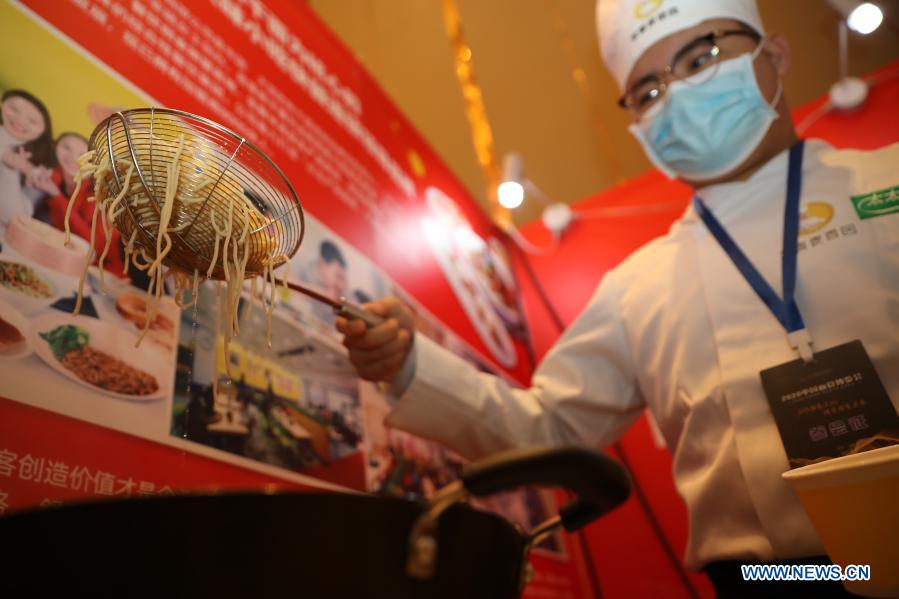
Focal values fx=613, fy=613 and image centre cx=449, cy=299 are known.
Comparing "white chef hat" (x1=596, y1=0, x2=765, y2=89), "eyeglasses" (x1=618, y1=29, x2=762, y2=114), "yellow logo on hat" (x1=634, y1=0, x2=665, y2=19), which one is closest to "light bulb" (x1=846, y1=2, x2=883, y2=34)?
"white chef hat" (x1=596, y1=0, x2=765, y2=89)

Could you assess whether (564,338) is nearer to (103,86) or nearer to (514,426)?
(514,426)

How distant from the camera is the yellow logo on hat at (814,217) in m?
1.17

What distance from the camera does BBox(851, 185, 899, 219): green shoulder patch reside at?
3.67 ft

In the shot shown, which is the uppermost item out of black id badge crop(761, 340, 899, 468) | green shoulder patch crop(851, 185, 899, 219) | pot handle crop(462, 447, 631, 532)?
green shoulder patch crop(851, 185, 899, 219)

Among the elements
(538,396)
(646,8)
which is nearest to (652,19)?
(646,8)

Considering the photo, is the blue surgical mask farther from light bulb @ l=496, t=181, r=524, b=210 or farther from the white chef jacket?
light bulb @ l=496, t=181, r=524, b=210

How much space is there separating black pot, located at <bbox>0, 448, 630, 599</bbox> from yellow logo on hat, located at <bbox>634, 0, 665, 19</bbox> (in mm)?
1286

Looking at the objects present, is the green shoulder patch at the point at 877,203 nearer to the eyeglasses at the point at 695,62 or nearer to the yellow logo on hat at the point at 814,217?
the yellow logo on hat at the point at 814,217

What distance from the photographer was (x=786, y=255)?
1154mm

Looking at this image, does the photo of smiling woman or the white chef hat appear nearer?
the photo of smiling woman

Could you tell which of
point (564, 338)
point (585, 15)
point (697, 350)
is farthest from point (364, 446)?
point (585, 15)

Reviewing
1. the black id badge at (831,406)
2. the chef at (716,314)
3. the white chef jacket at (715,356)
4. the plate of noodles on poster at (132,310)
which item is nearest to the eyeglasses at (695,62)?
the chef at (716,314)

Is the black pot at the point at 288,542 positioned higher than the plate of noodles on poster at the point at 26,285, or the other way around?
the plate of noodles on poster at the point at 26,285

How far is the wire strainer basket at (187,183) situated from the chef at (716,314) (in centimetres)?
32
